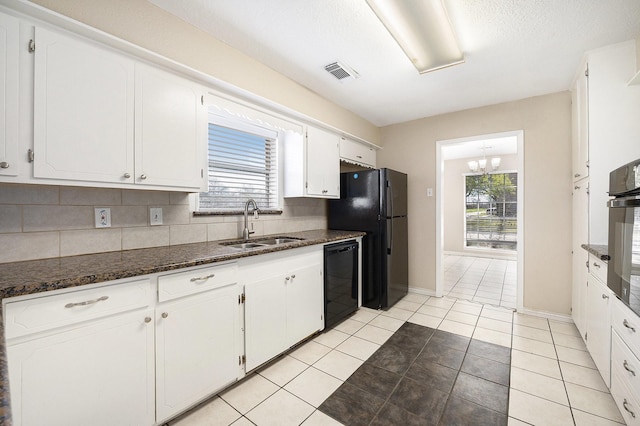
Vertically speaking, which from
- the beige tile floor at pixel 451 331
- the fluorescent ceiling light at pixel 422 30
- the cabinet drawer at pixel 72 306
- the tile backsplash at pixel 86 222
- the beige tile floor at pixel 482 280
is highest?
the fluorescent ceiling light at pixel 422 30

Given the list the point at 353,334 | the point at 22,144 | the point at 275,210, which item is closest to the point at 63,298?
the point at 22,144

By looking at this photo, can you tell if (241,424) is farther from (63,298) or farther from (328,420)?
(63,298)

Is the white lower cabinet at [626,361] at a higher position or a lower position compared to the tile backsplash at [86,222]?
lower

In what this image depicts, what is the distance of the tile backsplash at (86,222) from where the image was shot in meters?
1.45

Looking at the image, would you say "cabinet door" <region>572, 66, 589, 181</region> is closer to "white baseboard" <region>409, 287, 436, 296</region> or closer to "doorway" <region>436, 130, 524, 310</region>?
"white baseboard" <region>409, 287, 436, 296</region>

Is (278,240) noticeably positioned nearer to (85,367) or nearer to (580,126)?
(85,367)

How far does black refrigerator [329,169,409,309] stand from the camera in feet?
10.7

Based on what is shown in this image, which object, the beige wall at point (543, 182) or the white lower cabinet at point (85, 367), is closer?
the white lower cabinet at point (85, 367)

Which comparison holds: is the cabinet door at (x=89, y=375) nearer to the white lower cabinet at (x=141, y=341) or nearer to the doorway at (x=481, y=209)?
the white lower cabinet at (x=141, y=341)

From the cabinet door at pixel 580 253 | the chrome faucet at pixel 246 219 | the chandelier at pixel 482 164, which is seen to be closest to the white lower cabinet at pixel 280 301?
the chrome faucet at pixel 246 219

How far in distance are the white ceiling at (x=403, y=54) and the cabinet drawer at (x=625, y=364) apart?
210cm

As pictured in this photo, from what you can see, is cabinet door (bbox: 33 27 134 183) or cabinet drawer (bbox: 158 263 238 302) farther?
cabinet drawer (bbox: 158 263 238 302)

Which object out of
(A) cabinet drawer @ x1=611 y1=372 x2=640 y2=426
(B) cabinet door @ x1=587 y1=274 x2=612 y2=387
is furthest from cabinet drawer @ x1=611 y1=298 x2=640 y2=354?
(A) cabinet drawer @ x1=611 y1=372 x2=640 y2=426

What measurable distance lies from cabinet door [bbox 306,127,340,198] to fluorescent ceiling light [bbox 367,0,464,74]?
1.20 m
